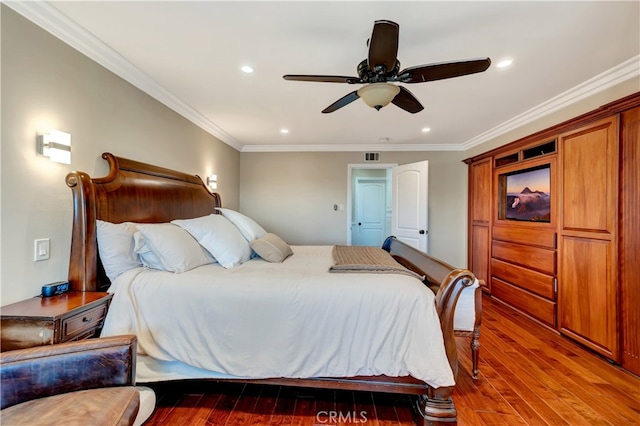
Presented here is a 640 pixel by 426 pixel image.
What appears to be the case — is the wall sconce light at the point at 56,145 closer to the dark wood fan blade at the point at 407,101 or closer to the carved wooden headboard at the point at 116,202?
the carved wooden headboard at the point at 116,202

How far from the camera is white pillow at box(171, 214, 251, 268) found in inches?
86.1

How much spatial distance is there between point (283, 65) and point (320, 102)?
2.56 ft

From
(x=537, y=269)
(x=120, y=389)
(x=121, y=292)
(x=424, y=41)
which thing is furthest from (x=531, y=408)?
(x=121, y=292)

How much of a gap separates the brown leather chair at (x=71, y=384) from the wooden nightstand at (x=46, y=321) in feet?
0.63

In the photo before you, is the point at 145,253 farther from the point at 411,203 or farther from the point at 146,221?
the point at 411,203

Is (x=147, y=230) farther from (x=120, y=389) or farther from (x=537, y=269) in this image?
(x=537, y=269)

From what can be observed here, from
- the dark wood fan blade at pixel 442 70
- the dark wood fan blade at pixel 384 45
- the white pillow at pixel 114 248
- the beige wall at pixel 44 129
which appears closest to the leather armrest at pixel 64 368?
the beige wall at pixel 44 129

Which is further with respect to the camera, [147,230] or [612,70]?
[612,70]

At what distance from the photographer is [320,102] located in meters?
2.88

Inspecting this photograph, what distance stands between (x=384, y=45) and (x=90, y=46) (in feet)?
6.58

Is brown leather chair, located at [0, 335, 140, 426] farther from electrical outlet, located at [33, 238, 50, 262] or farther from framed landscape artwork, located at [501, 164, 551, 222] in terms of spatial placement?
framed landscape artwork, located at [501, 164, 551, 222]

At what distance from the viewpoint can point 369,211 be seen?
271 inches

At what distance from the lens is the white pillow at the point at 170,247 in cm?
188

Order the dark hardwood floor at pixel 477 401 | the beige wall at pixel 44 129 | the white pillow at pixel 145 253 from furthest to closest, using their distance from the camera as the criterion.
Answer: the white pillow at pixel 145 253, the dark hardwood floor at pixel 477 401, the beige wall at pixel 44 129
